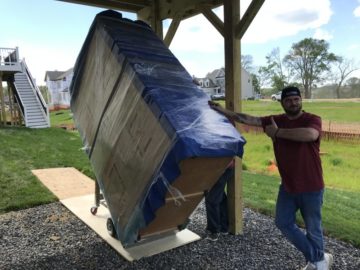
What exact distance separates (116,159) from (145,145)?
1.78 ft

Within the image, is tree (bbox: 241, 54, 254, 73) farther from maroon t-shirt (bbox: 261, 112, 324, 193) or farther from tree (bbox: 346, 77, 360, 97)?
Answer: maroon t-shirt (bbox: 261, 112, 324, 193)

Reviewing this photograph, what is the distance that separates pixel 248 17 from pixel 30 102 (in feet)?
48.9

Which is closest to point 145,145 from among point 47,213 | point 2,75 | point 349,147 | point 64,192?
point 47,213

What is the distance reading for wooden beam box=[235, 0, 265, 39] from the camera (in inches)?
142

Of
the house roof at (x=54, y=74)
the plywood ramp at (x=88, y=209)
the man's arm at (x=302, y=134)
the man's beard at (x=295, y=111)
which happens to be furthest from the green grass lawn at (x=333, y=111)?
the house roof at (x=54, y=74)

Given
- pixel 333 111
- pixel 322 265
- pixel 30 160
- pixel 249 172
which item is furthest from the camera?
pixel 333 111

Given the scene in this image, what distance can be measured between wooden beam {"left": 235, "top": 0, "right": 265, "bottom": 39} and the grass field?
2654mm

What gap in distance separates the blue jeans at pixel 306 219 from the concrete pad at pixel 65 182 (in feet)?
12.8

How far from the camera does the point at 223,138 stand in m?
2.65

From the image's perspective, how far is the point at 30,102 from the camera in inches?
643

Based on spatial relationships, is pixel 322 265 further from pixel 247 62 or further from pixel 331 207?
pixel 247 62

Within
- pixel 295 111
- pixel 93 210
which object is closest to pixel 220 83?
pixel 93 210

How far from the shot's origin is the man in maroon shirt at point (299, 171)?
9.42 ft

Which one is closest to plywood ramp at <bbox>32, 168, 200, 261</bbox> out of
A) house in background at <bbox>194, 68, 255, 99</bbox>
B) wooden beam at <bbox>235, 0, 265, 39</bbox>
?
wooden beam at <bbox>235, 0, 265, 39</bbox>
